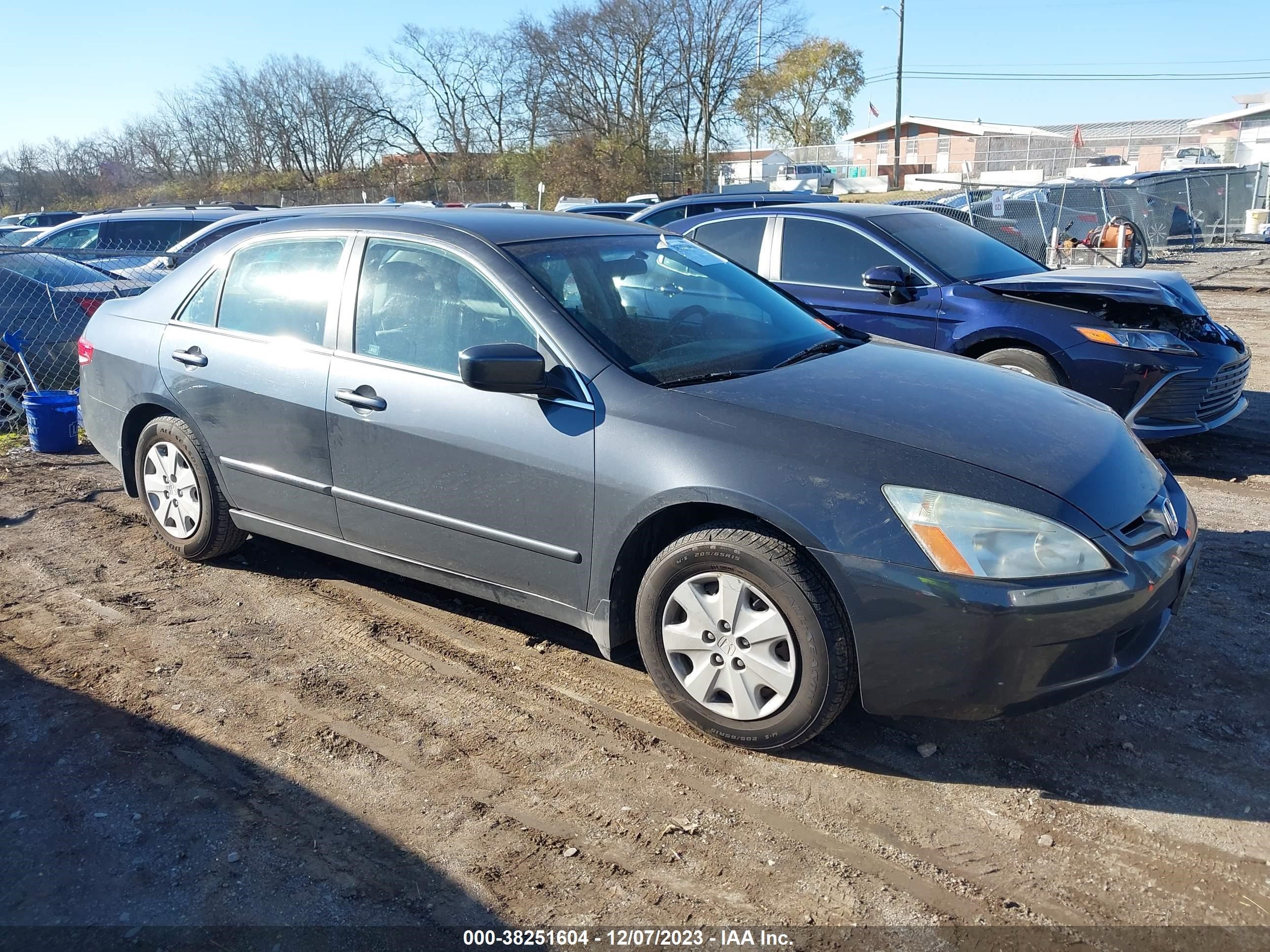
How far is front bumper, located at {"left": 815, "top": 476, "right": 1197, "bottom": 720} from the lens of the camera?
9.29 feet

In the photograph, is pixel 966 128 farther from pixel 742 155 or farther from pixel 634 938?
pixel 634 938

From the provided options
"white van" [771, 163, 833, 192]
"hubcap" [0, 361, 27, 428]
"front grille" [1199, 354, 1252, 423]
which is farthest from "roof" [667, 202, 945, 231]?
"white van" [771, 163, 833, 192]

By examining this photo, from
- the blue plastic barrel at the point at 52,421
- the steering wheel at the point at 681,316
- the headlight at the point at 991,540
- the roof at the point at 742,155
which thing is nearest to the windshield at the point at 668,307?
the steering wheel at the point at 681,316

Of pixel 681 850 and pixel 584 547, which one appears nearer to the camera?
pixel 681 850

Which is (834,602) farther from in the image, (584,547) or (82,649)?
(82,649)

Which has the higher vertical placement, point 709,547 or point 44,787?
point 709,547

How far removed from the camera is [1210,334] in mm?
6316

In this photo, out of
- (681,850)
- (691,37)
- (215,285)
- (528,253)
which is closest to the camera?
(681,850)

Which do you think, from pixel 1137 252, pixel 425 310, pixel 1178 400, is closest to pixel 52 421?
pixel 425 310

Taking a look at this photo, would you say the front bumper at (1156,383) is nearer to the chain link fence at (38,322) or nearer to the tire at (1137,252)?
the chain link fence at (38,322)

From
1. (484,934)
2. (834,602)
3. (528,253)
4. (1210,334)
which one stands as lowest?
(484,934)

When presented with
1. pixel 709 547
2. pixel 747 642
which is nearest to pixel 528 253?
pixel 709 547

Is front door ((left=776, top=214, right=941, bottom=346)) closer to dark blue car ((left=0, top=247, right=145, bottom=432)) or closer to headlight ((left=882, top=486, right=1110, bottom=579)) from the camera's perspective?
headlight ((left=882, top=486, right=1110, bottom=579))

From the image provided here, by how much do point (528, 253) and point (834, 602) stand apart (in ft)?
6.18
